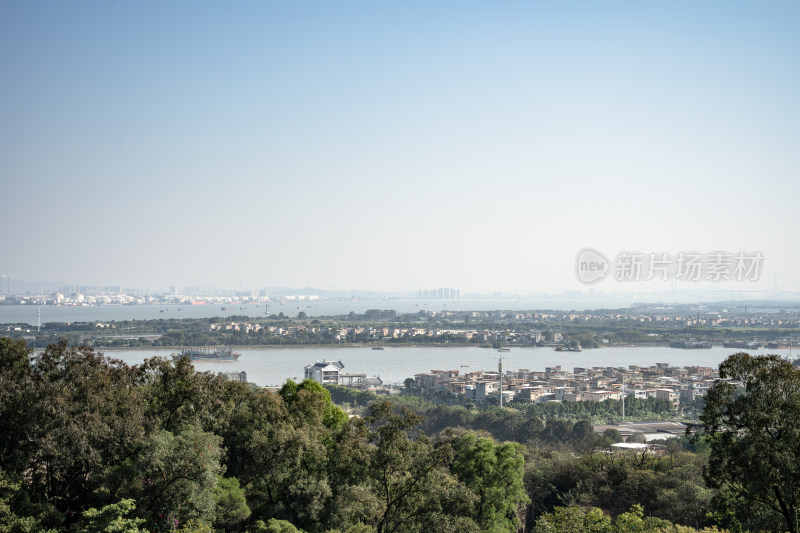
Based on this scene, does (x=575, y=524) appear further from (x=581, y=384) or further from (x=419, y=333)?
(x=419, y=333)

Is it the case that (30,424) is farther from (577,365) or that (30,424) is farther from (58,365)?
(577,365)

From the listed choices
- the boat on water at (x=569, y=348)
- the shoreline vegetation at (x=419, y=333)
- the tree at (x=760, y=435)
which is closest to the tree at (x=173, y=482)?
the tree at (x=760, y=435)

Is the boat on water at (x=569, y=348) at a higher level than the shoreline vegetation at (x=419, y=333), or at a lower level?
lower

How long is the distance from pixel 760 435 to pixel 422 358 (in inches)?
1311

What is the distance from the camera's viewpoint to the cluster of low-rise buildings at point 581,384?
21766 mm

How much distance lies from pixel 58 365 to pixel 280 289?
143 m

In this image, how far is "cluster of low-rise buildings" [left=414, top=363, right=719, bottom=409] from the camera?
21.8 metres

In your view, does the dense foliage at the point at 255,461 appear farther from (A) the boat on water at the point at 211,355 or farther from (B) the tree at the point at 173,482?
(A) the boat on water at the point at 211,355

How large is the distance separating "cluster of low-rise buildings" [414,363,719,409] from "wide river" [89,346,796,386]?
3.91m

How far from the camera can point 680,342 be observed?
42.9 meters

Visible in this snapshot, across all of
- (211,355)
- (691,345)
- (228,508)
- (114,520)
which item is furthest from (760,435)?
(691,345)

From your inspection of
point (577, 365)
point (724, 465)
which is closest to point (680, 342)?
point (577, 365)

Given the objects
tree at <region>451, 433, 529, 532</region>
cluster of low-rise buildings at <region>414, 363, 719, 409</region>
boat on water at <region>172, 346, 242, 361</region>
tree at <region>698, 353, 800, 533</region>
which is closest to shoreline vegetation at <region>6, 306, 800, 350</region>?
boat on water at <region>172, 346, 242, 361</region>

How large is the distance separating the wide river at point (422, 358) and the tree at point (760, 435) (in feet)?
71.8
